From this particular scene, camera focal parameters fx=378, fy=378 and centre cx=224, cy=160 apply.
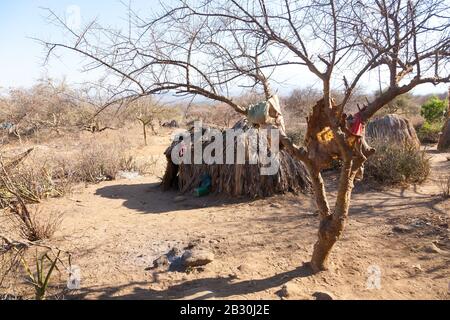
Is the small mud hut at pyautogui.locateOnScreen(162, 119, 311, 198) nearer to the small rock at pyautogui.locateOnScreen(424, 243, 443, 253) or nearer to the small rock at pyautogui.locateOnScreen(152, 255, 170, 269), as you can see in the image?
the small rock at pyautogui.locateOnScreen(424, 243, 443, 253)

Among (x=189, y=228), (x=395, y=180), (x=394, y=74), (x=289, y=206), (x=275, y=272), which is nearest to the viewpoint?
(x=394, y=74)

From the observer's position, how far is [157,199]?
22.3 feet

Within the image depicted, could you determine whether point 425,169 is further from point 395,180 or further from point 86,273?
point 86,273

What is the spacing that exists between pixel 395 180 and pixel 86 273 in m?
5.06

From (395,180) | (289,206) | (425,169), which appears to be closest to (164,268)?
(289,206)

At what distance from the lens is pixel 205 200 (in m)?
6.57

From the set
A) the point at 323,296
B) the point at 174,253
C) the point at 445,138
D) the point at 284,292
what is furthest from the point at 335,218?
the point at 445,138

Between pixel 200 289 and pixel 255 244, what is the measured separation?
3.88ft

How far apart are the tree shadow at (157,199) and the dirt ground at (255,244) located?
0.03m

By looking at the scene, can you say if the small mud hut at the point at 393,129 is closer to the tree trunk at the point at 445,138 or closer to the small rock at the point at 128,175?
the tree trunk at the point at 445,138

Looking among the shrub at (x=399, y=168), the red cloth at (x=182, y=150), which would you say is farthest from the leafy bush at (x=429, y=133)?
the red cloth at (x=182, y=150)

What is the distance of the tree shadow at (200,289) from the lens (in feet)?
10.8

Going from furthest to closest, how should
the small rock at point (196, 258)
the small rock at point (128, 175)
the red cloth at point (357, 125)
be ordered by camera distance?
the small rock at point (128, 175), the small rock at point (196, 258), the red cloth at point (357, 125)

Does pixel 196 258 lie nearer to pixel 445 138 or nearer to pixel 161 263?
pixel 161 263
